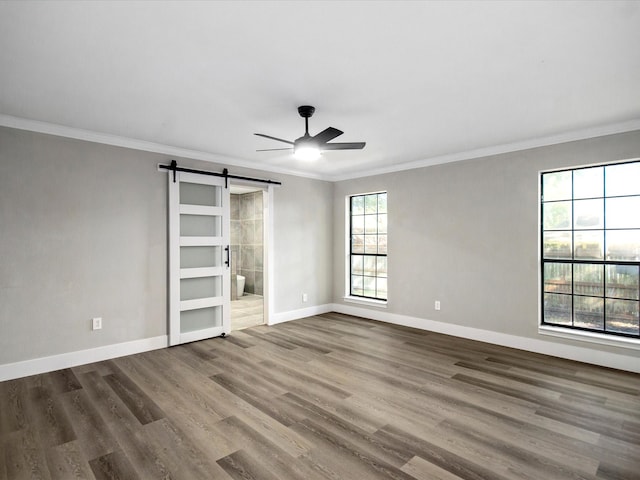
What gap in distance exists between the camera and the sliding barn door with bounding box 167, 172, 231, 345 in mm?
4676

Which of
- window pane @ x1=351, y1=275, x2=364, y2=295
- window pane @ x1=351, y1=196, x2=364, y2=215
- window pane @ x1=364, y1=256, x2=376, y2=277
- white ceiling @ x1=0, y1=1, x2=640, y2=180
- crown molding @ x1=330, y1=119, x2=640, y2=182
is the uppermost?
white ceiling @ x1=0, y1=1, x2=640, y2=180

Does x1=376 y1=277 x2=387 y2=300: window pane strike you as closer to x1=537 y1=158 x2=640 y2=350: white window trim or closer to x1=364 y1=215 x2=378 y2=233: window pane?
x1=364 y1=215 x2=378 y2=233: window pane

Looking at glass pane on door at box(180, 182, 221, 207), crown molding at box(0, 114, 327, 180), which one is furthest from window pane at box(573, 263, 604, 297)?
glass pane on door at box(180, 182, 221, 207)

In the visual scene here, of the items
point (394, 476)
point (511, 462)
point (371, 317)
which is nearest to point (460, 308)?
point (371, 317)

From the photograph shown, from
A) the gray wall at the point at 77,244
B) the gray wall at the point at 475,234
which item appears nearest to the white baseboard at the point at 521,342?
the gray wall at the point at 475,234

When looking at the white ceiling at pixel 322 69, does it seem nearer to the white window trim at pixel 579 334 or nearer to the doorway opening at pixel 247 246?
the white window trim at pixel 579 334

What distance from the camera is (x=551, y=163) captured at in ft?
14.0

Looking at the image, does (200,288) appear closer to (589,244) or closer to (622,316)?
(589,244)

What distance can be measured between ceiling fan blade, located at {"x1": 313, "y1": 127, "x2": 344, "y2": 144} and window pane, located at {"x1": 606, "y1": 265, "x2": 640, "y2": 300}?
3.42 m

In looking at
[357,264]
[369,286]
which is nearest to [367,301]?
[369,286]

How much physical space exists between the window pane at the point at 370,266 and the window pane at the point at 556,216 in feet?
8.95

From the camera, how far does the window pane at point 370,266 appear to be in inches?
250

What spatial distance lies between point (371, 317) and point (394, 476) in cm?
406

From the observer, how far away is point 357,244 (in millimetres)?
6617
